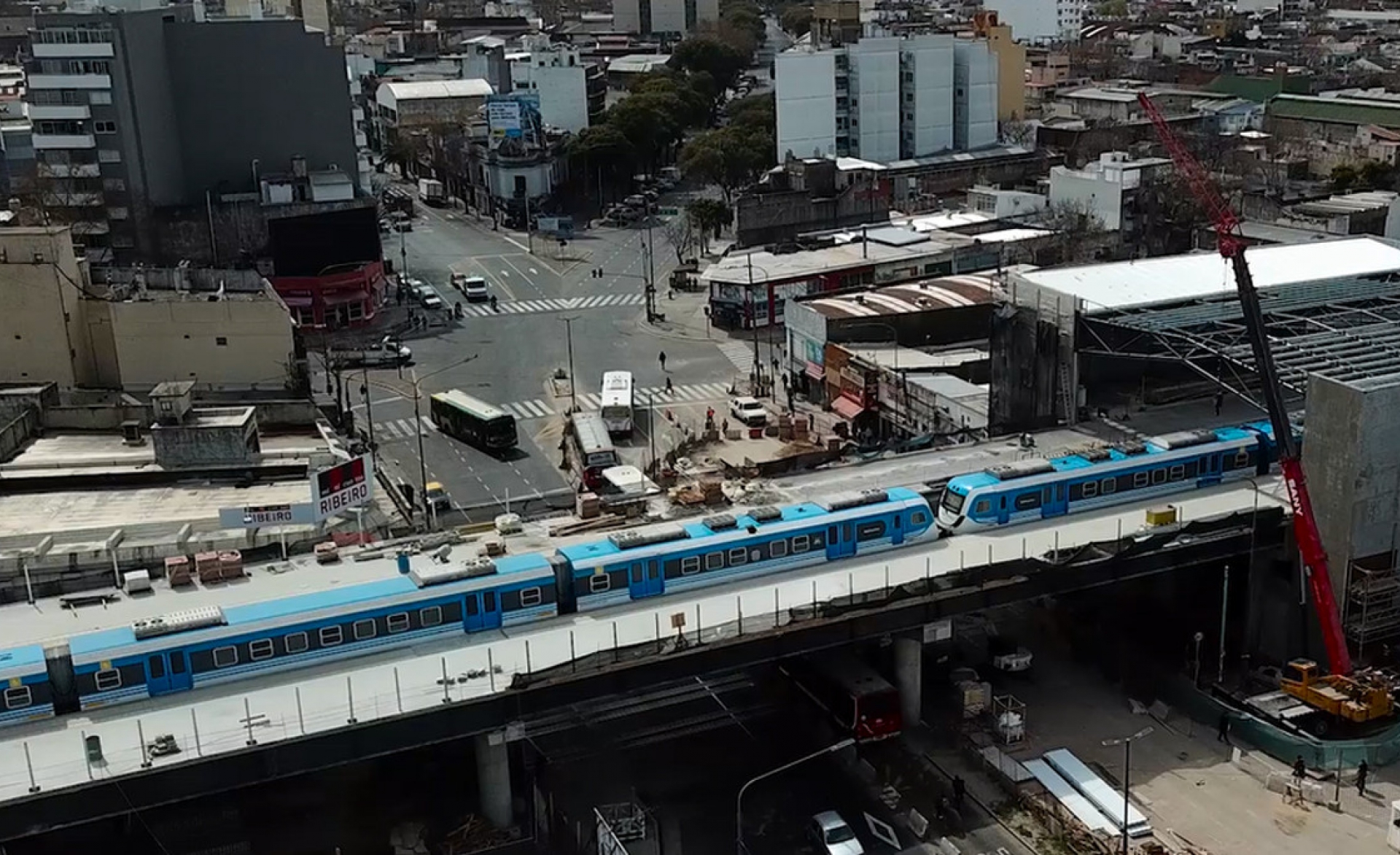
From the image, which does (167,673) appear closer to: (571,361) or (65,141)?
(571,361)

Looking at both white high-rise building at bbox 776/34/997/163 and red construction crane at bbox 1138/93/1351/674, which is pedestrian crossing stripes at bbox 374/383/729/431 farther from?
white high-rise building at bbox 776/34/997/163

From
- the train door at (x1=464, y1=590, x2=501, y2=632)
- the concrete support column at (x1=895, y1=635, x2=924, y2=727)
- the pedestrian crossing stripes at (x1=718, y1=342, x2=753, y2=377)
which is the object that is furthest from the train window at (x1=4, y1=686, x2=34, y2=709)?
the pedestrian crossing stripes at (x1=718, y1=342, x2=753, y2=377)

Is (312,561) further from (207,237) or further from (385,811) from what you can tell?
(207,237)

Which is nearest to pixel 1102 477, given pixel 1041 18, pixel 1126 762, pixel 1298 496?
pixel 1298 496

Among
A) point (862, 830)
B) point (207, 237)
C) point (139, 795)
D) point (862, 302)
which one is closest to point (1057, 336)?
point (862, 302)

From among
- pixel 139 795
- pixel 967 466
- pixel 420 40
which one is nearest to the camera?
pixel 139 795

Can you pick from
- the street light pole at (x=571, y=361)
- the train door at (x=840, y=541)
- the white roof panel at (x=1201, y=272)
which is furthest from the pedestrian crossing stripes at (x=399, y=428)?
the train door at (x=840, y=541)

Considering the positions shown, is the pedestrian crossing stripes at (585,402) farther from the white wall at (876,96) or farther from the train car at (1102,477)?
the white wall at (876,96)
